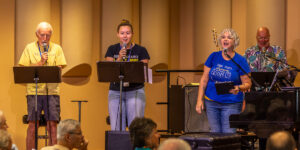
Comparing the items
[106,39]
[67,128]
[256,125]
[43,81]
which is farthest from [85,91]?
[67,128]

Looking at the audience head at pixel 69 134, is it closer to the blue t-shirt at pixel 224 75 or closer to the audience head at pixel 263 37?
the blue t-shirt at pixel 224 75

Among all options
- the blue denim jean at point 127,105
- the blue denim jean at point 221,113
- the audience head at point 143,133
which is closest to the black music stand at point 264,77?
the blue denim jean at point 221,113

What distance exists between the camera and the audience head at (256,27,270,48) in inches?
280

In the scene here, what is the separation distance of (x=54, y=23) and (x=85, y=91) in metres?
1.14

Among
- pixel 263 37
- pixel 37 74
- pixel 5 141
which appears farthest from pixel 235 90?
pixel 5 141

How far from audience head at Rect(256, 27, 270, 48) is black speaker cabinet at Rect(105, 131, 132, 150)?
2.91m

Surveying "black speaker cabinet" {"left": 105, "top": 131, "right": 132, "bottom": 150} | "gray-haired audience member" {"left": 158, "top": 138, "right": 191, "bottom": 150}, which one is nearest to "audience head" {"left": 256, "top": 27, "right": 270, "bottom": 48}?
"black speaker cabinet" {"left": 105, "top": 131, "right": 132, "bottom": 150}

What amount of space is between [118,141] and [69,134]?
1.16 meters

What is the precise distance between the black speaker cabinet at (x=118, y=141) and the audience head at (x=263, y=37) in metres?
2.91

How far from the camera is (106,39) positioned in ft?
26.3

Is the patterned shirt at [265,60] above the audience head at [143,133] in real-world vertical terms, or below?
above

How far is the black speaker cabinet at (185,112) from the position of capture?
7371 millimetres

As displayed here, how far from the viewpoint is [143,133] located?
12.8 feet

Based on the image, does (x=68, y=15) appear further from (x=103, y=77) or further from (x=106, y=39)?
(x=103, y=77)
